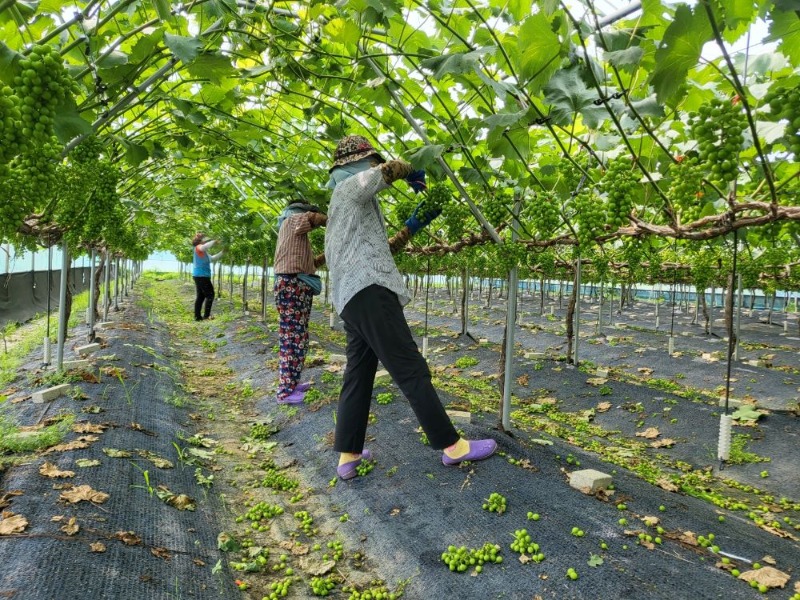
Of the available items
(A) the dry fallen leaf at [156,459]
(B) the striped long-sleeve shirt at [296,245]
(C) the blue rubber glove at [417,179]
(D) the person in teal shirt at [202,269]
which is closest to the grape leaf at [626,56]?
(C) the blue rubber glove at [417,179]

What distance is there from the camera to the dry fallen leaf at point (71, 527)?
2606 millimetres

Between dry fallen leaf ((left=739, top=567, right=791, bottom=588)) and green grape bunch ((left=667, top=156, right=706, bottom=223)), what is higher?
green grape bunch ((left=667, top=156, right=706, bottom=223))

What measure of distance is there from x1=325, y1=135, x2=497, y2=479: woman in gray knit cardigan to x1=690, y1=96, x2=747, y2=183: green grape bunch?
71.8 inches

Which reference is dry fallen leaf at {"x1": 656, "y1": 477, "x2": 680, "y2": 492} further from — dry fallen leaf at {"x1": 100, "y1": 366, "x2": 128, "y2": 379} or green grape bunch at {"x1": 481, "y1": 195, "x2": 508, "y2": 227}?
dry fallen leaf at {"x1": 100, "y1": 366, "x2": 128, "y2": 379}

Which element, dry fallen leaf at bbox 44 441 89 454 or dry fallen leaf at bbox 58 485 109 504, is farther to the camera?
dry fallen leaf at bbox 44 441 89 454

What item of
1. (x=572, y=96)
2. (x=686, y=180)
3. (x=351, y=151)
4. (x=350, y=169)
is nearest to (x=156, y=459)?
(x=350, y=169)

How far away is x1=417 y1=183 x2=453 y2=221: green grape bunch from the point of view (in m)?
3.76

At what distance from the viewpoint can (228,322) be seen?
45.3 feet

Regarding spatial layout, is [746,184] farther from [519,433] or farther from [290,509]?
[290,509]

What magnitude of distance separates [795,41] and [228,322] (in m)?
13.5

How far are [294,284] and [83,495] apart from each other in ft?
9.92

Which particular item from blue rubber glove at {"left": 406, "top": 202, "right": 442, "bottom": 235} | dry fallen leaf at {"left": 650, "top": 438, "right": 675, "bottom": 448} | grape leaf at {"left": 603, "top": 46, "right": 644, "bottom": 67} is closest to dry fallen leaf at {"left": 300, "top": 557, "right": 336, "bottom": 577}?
blue rubber glove at {"left": 406, "top": 202, "right": 442, "bottom": 235}

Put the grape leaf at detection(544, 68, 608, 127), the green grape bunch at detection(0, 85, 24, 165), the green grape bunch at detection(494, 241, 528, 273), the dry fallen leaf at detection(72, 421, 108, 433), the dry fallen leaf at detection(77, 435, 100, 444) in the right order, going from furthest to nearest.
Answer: the green grape bunch at detection(494, 241, 528, 273), the dry fallen leaf at detection(72, 421, 108, 433), the dry fallen leaf at detection(77, 435, 100, 444), the grape leaf at detection(544, 68, 608, 127), the green grape bunch at detection(0, 85, 24, 165)

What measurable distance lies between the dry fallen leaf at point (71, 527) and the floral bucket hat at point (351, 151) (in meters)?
2.73
